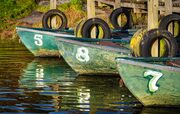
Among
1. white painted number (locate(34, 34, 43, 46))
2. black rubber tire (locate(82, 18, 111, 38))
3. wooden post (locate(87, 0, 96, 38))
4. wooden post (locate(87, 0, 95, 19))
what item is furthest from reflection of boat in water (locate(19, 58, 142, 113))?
white painted number (locate(34, 34, 43, 46))

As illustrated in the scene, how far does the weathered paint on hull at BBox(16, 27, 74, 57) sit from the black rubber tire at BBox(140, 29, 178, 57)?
1113 centimetres

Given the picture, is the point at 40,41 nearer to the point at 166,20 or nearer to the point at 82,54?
the point at 82,54

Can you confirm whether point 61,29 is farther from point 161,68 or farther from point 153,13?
point 161,68

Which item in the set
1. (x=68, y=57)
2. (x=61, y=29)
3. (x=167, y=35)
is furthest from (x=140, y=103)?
(x=61, y=29)

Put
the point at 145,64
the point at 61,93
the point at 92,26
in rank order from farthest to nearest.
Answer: the point at 92,26
the point at 61,93
the point at 145,64

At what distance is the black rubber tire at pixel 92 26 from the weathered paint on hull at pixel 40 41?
162 inches

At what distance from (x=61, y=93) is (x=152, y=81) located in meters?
3.69

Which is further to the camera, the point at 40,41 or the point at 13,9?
the point at 13,9

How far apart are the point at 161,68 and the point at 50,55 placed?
15.1m

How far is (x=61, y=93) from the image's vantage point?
16062 millimetres

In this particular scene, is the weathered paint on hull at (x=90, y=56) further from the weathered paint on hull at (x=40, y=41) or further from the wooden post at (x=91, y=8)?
the weathered paint on hull at (x=40, y=41)

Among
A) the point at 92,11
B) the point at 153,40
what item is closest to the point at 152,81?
the point at 153,40

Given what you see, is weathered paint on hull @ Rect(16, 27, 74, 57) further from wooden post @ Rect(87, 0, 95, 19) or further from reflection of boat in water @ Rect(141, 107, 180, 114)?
reflection of boat in water @ Rect(141, 107, 180, 114)

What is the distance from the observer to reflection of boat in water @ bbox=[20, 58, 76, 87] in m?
18.5
